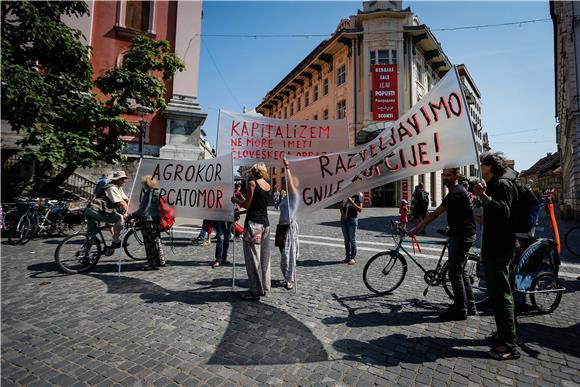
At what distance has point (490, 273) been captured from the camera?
→ 122 inches

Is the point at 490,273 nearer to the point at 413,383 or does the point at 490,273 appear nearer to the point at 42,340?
the point at 413,383

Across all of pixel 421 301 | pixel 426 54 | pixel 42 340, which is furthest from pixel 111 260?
pixel 426 54

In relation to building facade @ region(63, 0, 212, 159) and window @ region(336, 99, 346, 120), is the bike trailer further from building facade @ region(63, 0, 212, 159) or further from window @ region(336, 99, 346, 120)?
window @ region(336, 99, 346, 120)

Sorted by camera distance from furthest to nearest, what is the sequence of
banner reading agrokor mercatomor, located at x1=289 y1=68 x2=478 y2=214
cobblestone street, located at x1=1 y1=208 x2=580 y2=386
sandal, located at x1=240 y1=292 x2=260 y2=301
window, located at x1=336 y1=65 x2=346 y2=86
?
1. window, located at x1=336 y1=65 x2=346 y2=86
2. sandal, located at x1=240 y1=292 x2=260 y2=301
3. banner reading agrokor mercatomor, located at x1=289 y1=68 x2=478 y2=214
4. cobblestone street, located at x1=1 y1=208 x2=580 y2=386

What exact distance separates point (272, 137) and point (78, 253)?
166 inches

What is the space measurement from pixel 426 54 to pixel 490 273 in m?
35.7

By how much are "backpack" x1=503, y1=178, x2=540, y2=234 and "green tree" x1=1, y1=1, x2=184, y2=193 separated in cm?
1124

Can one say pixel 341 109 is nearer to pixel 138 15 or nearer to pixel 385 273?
pixel 138 15

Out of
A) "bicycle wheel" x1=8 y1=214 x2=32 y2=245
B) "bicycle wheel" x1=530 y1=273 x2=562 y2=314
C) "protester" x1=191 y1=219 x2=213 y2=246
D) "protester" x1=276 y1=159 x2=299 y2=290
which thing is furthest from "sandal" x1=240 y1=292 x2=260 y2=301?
"bicycle wheel" x1=8 y1=214 x2=32 y2=245

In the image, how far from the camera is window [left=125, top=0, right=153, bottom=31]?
16969mm

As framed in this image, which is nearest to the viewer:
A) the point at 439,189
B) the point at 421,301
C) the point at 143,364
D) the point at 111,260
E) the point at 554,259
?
the point at 143,364

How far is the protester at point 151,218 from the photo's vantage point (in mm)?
5652

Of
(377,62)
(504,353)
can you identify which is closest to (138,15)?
(377,62)

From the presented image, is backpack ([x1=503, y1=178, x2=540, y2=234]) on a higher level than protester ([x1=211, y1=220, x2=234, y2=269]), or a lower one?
higher
